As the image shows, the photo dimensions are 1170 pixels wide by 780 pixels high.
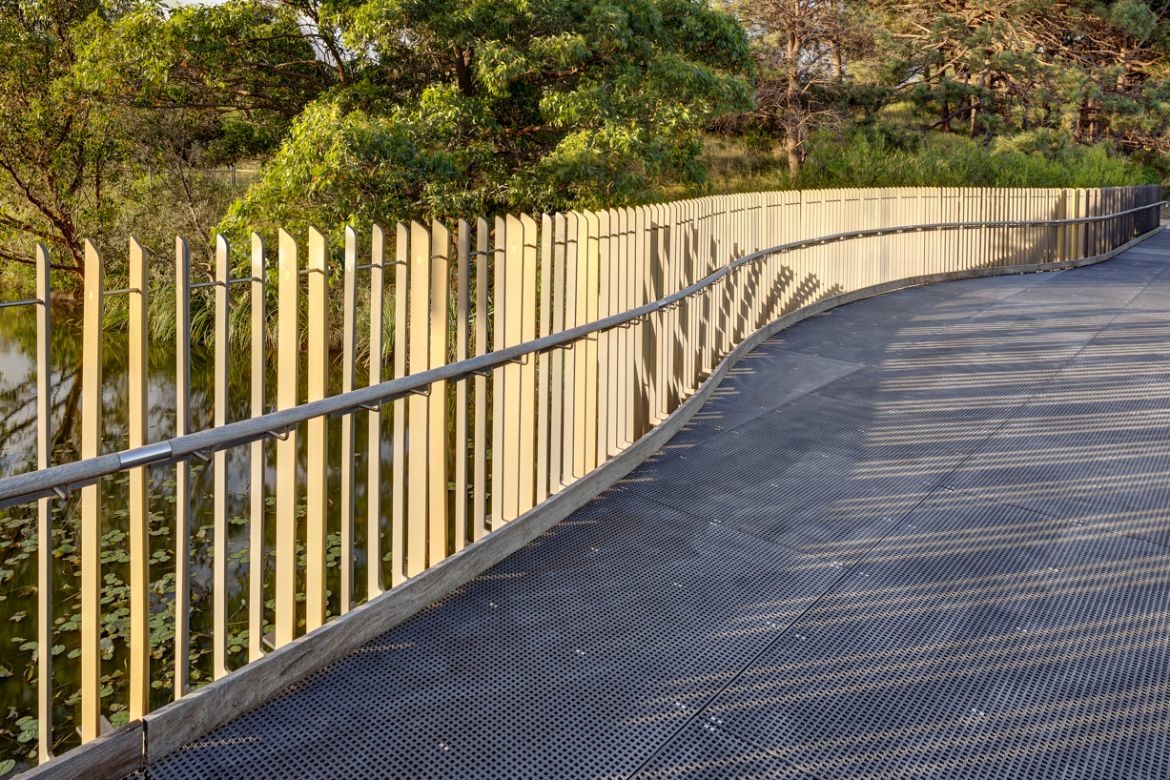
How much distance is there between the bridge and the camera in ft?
11.3

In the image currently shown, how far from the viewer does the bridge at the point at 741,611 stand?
3430 millimetres

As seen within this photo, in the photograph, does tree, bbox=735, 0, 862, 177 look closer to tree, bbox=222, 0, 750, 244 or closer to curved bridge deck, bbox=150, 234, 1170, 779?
tree, bbox=222, 0, 750, 244

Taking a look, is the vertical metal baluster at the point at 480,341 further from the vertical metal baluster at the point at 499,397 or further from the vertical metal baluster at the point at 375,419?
the vertical metal baluster at the point at 375,419

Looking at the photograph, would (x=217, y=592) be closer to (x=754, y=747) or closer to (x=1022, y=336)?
(x=754, y=747)

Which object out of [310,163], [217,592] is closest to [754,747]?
[217,592]

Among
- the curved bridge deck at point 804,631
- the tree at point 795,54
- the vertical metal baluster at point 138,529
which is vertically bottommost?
the curved bridge deck at point 804,631

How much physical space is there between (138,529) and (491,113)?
15285mm

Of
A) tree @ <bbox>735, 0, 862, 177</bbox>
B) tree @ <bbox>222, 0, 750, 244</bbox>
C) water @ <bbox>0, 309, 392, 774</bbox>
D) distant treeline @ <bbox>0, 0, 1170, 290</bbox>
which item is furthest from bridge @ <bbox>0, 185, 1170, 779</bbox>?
tree @ <bbox>735, 0, 862, 177</bbox>

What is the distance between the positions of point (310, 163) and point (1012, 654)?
13.5 metres

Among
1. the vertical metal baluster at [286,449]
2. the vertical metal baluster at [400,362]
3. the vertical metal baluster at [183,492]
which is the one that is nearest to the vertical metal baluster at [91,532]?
the vertical metal baluster at [183,492]

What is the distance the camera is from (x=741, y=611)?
454 cm

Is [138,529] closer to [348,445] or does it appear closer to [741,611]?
[348,445]

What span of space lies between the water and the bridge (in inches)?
47.8

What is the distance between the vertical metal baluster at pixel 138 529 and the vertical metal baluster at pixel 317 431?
65 centimetres
